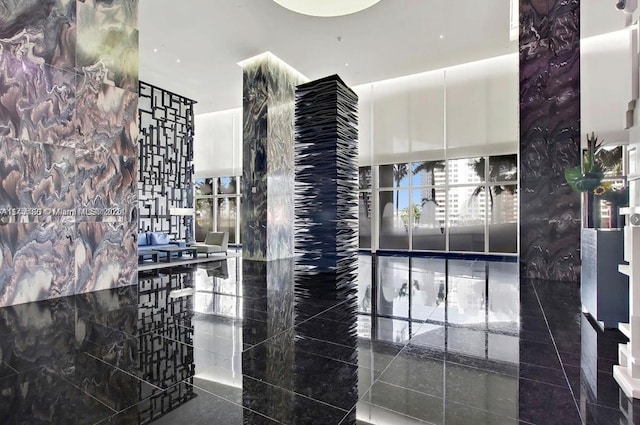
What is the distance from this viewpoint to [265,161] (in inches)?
341

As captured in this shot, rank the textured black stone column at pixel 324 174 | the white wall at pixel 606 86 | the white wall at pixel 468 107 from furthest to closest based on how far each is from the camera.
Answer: the white wall at pixel 468 107 < the white wall at pixel 606 86 < the textured black stone column at pixel 324 174

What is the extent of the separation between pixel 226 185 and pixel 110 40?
30.3ft

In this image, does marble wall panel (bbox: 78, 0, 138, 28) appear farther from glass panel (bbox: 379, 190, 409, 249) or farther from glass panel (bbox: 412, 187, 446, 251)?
glass panel (bbox: 412, 187, 446, 251)

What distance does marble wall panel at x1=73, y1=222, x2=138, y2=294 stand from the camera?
200 inches

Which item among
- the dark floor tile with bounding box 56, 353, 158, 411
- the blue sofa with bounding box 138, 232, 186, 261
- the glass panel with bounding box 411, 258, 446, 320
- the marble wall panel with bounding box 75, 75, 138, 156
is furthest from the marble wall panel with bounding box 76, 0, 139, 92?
the glass panel with bounding box 411, 258, 446, 320

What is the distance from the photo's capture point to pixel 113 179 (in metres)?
5.49

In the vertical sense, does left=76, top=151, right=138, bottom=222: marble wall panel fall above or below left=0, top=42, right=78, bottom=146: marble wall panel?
below

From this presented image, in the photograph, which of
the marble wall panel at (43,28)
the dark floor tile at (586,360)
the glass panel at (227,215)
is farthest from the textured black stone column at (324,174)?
the glass panel at (227,215)

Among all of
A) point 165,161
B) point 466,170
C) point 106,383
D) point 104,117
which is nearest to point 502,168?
point 466,170

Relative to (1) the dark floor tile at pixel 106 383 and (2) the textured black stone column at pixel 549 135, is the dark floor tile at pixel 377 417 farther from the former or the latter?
(2) the textured black stone column at pixel 549 135

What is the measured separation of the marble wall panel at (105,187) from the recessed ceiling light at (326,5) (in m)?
3.69

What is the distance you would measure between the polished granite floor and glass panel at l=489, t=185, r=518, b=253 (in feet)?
17.4

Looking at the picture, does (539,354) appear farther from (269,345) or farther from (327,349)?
(269,345)

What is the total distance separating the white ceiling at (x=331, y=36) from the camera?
6723 mm
